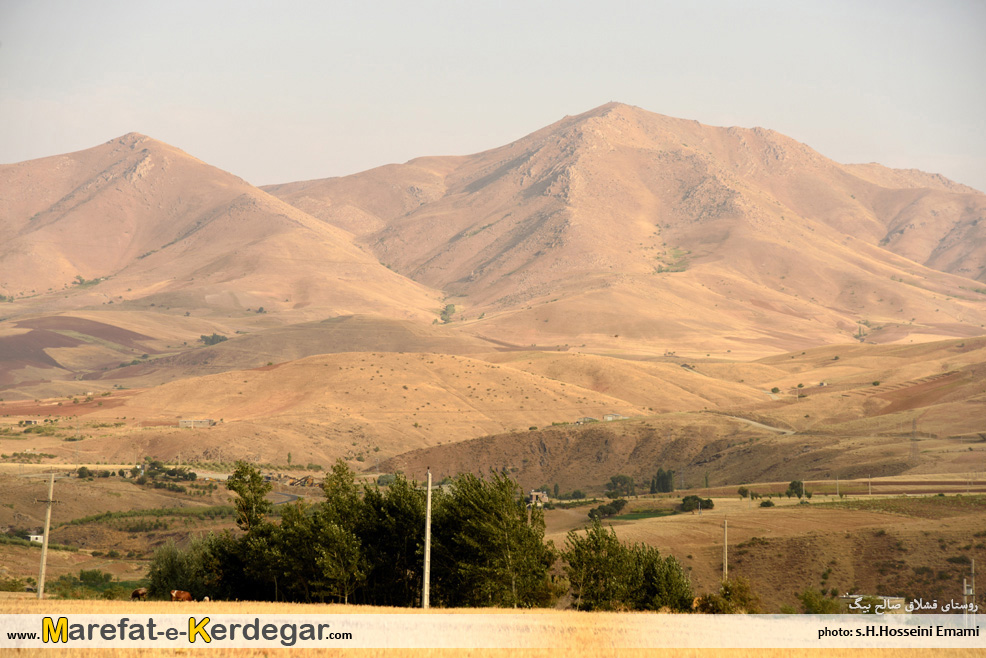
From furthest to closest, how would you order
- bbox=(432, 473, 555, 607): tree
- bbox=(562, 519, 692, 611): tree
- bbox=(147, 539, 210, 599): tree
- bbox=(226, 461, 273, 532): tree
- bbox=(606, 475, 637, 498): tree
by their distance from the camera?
bbox=(606, 475, 637, 498): tree < bbox=(147, 539, 210, 599): tree < bbox=(226, 461, 273, 532): tree < bbox=(562, 519, 692, 611): tree < bbox=(432, 473, 555, 607): tree

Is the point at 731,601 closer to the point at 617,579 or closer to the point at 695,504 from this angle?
the point at 617,579

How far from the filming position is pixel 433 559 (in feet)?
138

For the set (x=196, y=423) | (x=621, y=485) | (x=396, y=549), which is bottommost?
(x=396, y=549)

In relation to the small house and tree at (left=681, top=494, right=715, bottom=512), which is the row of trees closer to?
tree at (left=681, top=494, right=715, bottom=512)

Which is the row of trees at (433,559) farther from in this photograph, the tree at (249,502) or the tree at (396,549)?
the tree at (249,502)

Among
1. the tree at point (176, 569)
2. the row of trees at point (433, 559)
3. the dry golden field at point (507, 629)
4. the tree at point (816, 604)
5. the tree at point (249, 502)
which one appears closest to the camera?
the dry golden field at point (507, 629)

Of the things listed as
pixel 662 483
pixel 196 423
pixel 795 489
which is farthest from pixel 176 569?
pixel 196 423

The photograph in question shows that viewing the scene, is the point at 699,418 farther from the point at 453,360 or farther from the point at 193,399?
the point at 193,399

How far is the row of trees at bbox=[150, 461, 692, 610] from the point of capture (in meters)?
40.8

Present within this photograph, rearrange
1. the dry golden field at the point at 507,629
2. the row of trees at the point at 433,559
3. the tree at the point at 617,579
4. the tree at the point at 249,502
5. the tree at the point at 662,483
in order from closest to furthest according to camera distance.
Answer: the dry golden field at the point at 507,629 < the row of trees at the point at 433,559 < the tree at the point at 617,579 < the tree at the point at 249,502 < the tree at the point at 662,483

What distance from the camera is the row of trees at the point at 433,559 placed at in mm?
40844

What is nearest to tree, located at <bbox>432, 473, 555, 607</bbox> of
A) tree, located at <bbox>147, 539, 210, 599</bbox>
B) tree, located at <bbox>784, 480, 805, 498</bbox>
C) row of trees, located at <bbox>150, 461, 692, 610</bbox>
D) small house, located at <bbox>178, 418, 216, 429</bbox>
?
row of trees, located at <bbox>150, 461, 692, 610</bbox>

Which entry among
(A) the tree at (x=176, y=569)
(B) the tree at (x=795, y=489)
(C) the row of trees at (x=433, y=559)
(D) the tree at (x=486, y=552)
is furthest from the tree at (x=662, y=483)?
(D) the tree at (x=486, y=552)

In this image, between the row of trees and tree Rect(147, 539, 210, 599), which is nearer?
the row of trees
